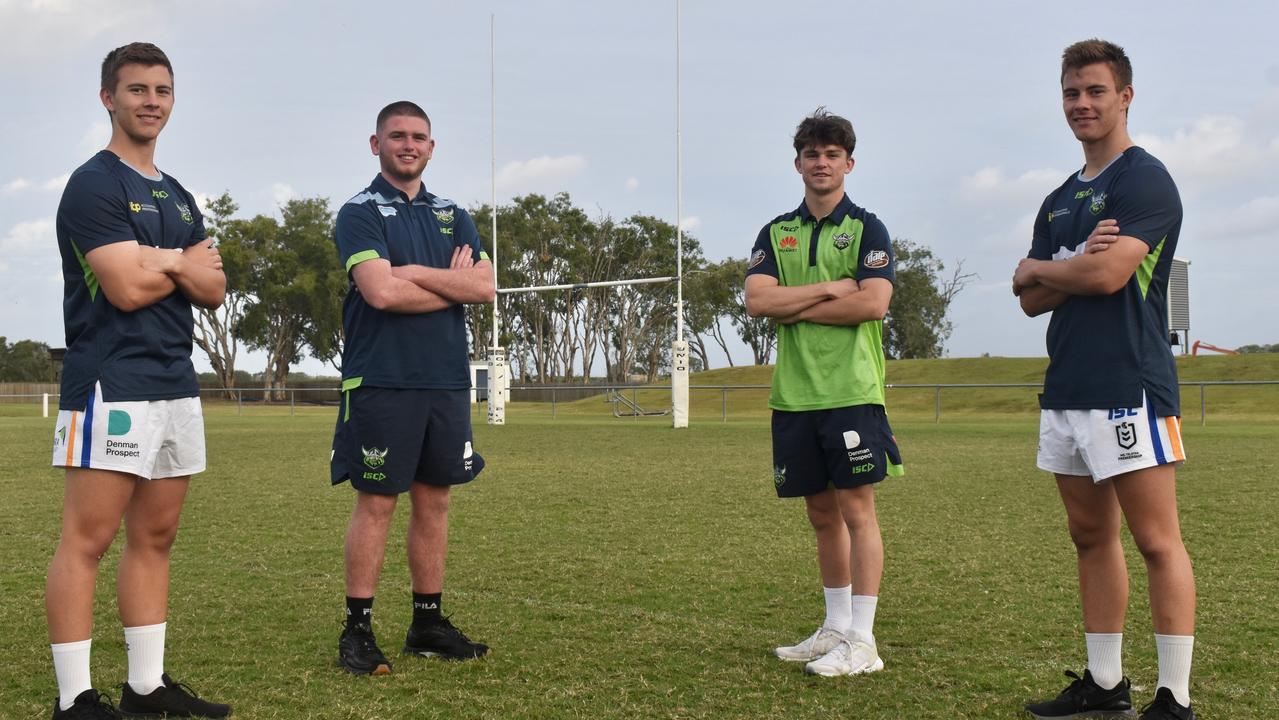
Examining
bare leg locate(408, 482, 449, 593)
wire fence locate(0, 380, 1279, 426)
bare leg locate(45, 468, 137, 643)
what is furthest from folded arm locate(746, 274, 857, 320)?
wire fence locate(0, 380, 1279, 426)

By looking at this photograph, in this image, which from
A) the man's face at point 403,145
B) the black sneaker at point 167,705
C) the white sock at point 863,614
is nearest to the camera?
the black sneaker at point 167,705

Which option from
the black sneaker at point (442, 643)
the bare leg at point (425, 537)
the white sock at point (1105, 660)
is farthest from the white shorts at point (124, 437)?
the white sock at point (1105, 660)

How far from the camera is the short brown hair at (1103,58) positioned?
10.1ft

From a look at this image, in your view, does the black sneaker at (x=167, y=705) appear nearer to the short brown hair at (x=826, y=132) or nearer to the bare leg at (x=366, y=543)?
the bare leg at (x=366, y=543)

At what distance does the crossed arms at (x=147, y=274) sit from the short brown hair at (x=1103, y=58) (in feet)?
8.42

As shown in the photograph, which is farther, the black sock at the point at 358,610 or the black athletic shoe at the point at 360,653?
the black sock at the point at 358,610

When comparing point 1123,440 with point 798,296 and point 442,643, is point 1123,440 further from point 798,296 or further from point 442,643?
point 442,643

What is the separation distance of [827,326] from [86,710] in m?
2.62

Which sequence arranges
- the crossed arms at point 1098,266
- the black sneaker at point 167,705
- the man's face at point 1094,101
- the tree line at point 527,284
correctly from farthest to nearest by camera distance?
1. the tree line at point 527,284
2. the black sneaker at point 167,705
3. the man's face at point 1094,101
4. the crossed arms at point 1098,266

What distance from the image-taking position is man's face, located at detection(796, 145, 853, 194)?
3.90 metres

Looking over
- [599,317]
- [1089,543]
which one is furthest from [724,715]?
[599,317]

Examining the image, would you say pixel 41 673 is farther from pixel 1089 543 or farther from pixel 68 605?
pixel 1089 543

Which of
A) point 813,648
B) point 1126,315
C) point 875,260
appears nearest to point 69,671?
point 813,648

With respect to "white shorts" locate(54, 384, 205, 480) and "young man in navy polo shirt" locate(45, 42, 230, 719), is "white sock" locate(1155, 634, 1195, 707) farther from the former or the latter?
"white shorts" locate(54, 384, 205, 480)
